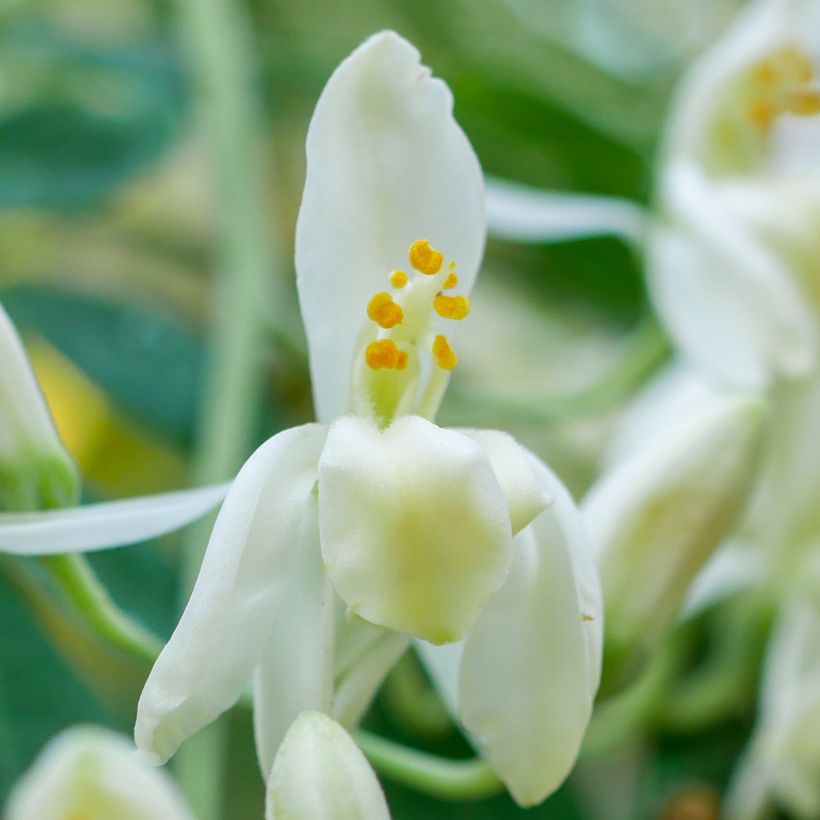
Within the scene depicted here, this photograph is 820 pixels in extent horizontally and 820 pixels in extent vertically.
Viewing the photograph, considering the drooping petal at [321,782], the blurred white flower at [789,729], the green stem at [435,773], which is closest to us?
the drooping petal at [321,782]

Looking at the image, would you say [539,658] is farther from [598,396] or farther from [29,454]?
[598,396]

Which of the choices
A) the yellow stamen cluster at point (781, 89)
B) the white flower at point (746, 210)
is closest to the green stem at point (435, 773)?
the white flower at point (746, 210)

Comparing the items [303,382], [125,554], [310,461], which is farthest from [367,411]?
[303,382]

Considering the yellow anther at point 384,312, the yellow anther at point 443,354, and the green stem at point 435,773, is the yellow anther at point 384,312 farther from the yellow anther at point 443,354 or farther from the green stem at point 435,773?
the green stem at point 435,773

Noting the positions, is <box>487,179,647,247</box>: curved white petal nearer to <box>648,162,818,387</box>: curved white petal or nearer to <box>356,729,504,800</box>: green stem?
<box>648,162,818,387</box>: curved white petal

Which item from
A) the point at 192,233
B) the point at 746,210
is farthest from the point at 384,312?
the point at 192,233

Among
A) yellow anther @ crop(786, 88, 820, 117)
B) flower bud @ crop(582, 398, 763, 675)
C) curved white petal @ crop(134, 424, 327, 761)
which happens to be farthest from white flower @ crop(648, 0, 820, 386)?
curved white petal @ crop(134, 424, 327, 761)

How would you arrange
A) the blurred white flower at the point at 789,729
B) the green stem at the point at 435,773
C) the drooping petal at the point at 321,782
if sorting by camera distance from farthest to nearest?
1. the blurred white flower at the point at 789,729
2. the green stem at the point at 435,773
3. the drooping petal at the point at 321,782
